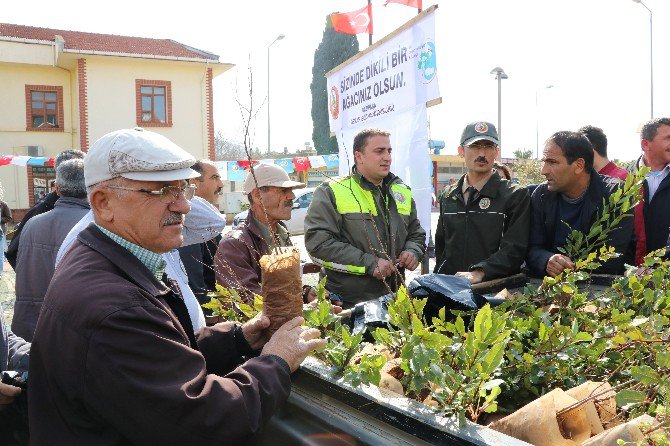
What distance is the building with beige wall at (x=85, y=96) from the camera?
24.7 meters

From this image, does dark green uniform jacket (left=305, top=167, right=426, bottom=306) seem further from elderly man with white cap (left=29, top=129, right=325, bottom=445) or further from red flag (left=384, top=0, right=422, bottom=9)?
red flag (left=384, top=0, right=422, bottom=9)

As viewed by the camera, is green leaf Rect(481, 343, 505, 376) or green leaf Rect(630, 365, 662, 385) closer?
green leaf Rect(630, 365, 662, 385)

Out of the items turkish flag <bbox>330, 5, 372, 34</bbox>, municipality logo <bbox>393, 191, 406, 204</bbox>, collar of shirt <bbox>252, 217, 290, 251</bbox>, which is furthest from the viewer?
turkish flag <bbox>330, 5, 372, 34</bbox>

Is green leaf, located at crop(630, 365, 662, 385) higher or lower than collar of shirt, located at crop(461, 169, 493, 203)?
lower

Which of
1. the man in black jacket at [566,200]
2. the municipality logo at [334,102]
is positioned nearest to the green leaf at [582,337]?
the man in black jacket at [566,200]

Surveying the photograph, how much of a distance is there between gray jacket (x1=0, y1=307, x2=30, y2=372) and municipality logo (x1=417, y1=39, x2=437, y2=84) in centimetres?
365

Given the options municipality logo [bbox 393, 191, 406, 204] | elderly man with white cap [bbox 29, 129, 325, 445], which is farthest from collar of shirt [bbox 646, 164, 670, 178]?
elderly man with white cap [bbox 29, 129, 325, 445]

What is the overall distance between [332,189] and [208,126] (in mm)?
24134

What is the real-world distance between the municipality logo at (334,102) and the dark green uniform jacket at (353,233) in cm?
288

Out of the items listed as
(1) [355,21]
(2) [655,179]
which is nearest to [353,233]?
(2) [655,179]

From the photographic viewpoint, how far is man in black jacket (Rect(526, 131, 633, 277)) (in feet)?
10.2

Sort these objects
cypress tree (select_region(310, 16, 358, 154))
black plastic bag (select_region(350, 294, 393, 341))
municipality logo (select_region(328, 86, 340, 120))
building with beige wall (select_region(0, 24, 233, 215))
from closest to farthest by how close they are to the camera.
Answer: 1. black plastic bag (select_region(350, 294, 393, 341))
2. municipality logo (select_region(328, 86, 340, 120))
3. building with beige wall (select_region(0, 24, 233, 215))
4. cypress tree (select_region(310, 16, 358, 154))

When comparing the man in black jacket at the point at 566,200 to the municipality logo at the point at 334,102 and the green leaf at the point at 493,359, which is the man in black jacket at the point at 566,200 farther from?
the municipality logo at the point at 334,102

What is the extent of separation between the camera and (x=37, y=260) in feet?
11.9
